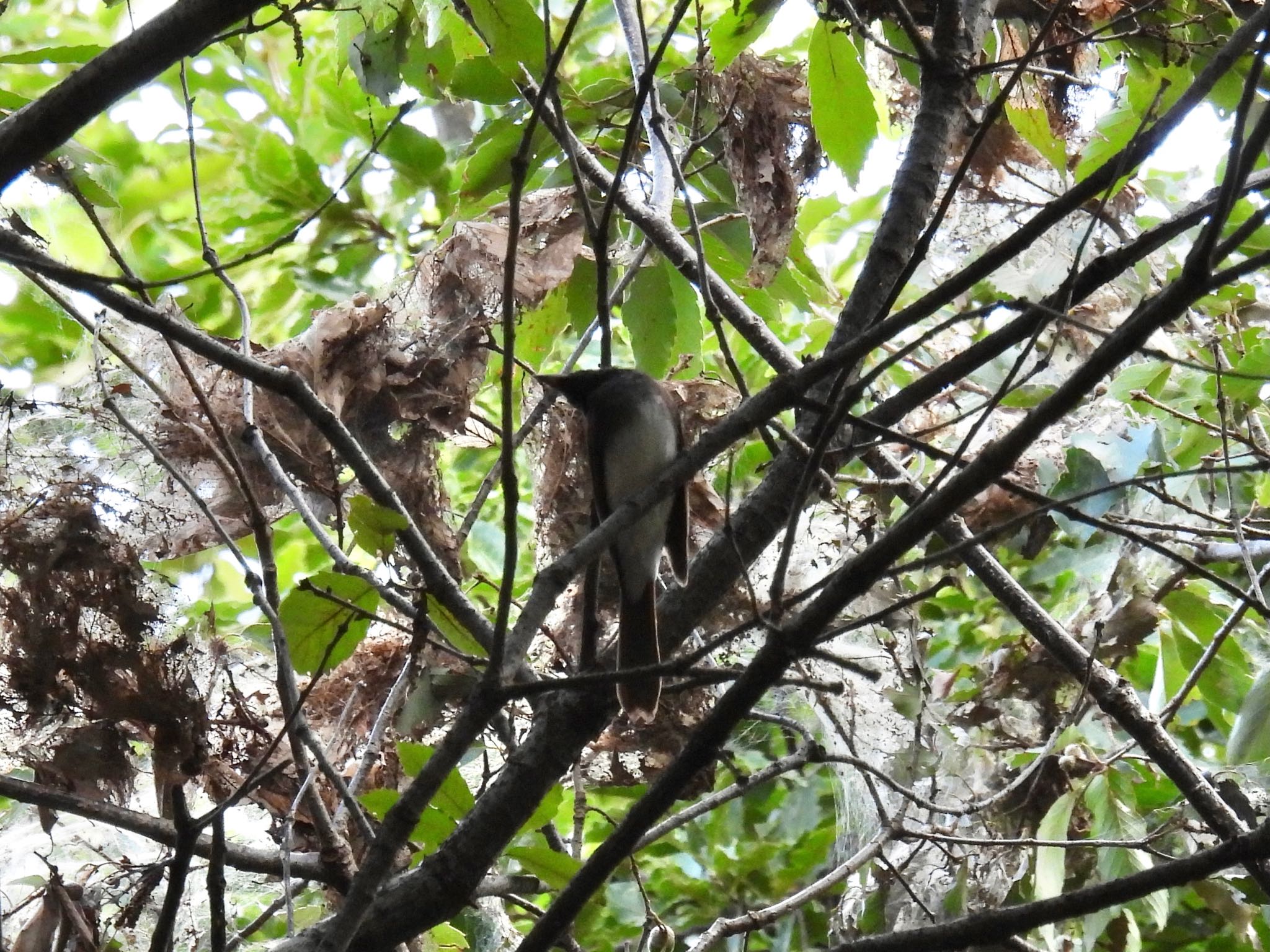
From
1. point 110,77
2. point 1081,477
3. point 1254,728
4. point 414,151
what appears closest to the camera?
point 110,77

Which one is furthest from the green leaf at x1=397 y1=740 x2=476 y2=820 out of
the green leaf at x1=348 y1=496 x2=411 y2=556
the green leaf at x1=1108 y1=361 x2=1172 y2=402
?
the green leaf at x1=1108 y1=361 x2=1172 y2=402

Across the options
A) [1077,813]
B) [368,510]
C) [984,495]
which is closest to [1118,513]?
[984,495]

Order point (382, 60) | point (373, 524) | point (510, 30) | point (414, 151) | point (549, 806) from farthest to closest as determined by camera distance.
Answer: point (414, 151) < point (382, 60) < point (549, 806) < point (373, 524) < point (510, 30)

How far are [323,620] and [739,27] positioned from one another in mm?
1702

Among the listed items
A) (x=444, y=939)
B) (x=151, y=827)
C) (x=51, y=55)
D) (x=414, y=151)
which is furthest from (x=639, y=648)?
(x=414, y=151)

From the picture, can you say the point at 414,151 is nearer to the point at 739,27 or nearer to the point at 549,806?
the point at 739,27

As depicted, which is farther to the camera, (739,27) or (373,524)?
(739,27)

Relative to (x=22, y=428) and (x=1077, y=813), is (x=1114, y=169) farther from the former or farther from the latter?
(x=22, y=428)

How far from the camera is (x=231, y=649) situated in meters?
3.36

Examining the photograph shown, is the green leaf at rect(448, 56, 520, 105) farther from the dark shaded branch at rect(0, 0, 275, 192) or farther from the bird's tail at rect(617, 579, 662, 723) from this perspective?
the dark shaded branch at rect(0, 0, 275, 192)

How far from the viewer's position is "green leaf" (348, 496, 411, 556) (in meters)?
2.00

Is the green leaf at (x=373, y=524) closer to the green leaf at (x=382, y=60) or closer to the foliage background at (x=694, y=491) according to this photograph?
the foliage background at (x=694, y=491)

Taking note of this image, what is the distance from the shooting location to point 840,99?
8.74 ft

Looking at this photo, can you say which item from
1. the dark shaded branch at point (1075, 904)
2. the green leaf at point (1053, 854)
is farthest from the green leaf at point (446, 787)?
the green leaf at point (1053, 854)
